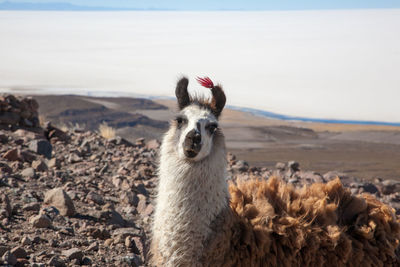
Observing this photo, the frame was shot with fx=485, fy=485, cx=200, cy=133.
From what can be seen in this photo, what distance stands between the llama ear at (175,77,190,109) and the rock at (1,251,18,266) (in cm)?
225

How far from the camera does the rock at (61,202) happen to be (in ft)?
21.0

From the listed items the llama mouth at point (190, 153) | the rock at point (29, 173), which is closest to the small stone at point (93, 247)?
the llama mouth at point (190, 153)

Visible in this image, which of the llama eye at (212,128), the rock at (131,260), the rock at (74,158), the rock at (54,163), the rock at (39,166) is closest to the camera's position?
the llama eye at (212,128)

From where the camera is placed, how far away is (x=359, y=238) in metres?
4.51

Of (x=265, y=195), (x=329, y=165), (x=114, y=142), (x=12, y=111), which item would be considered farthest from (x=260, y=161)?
(x=265, y=195)

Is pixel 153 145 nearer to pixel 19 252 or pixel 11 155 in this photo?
pixel 11 155

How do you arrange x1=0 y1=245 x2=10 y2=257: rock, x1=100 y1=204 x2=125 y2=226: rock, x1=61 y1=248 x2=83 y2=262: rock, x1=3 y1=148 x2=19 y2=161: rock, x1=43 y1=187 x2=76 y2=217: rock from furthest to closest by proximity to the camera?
1. x1=3 y1=148 x2=19 y2=161: rock
2. x1=100 y1=204 x2=125 y2=226: rock
3. x1=43 y1=187 x2=76 y2=217: rock
4. x1=61 y1=248 x2=83 y2=262: rock
5. x1=0 y1=245 x2=10 y2=257: rock

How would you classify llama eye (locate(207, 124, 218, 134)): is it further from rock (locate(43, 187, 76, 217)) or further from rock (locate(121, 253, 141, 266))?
rock (locate(43, 187, 76, 217))

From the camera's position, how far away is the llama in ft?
14.1

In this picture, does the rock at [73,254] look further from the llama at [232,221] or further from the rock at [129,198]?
the rock at [129,198]

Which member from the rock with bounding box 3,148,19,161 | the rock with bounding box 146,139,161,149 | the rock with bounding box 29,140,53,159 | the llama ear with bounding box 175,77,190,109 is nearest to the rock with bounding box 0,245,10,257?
the llama ear with bounding box 175,77,190,109

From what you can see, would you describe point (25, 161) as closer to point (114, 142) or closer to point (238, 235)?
point (114, 142)

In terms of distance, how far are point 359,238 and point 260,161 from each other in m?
16.0

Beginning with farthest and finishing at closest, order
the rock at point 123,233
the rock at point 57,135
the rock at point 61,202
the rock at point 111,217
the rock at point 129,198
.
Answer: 1. the rock at point 57,135
2. the rock at point 129,198
3. the rock at point 111,217
4. the rock at point 61,202
5. the rock at point 123,233
